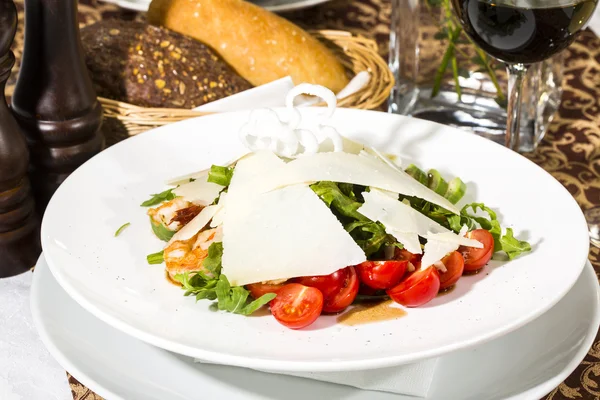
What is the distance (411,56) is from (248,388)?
49.9 inches

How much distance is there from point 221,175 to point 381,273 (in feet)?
1.17

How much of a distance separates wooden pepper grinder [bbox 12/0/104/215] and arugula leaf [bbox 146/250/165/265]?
1.61 ft

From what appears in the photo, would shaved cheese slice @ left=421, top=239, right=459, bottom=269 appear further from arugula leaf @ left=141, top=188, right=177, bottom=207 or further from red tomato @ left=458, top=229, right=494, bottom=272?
arugula leaf @ left=141, top=188, right=177, bottom=207

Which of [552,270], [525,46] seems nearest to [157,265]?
[552,270]

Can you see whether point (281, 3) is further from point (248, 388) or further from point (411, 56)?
point (248, 388)

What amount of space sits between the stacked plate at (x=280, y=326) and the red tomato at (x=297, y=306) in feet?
0.06

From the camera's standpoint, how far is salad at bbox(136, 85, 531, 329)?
1199mm

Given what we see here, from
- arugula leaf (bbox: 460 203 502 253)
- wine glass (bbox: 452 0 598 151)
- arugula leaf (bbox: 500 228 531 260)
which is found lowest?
arugula leaf (bbox: 460 203 502 253)

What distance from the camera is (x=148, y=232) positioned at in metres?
1.44

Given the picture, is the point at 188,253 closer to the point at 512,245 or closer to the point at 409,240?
the point at 409,240

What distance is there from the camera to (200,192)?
1427 millimetres

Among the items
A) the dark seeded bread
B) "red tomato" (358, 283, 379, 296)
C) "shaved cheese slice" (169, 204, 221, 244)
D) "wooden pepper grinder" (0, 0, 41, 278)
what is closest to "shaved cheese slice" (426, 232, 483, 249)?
"red tomato" (358, 283, 379, 296)

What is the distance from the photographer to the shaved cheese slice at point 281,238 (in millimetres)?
1191

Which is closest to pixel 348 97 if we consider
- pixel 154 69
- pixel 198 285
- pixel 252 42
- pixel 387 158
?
pixel 252 42
